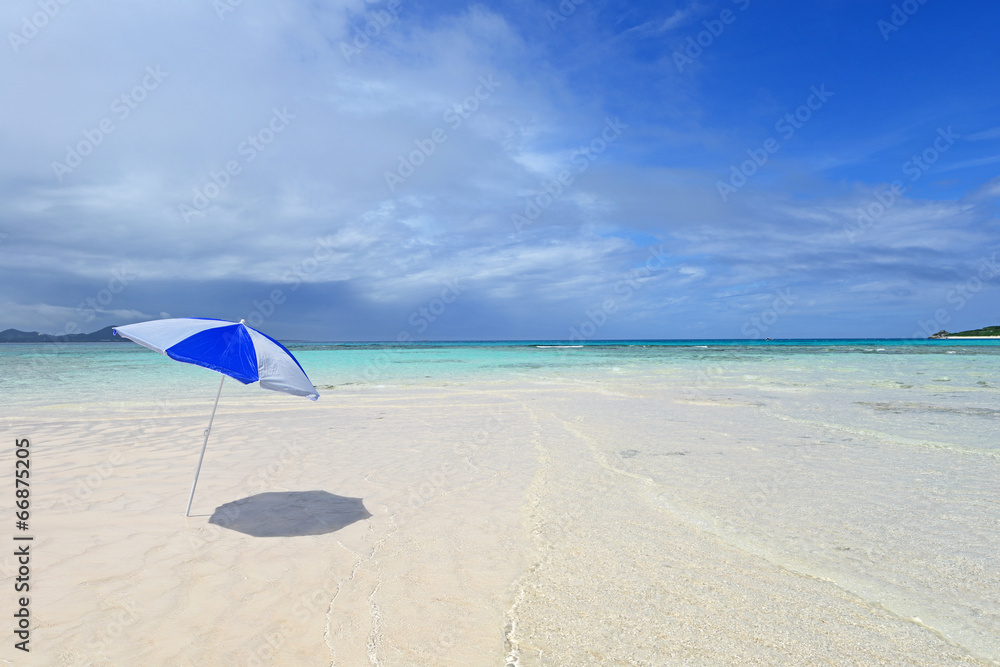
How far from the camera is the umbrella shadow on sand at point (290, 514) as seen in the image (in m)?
6.04

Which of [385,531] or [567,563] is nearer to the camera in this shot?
[567,563]

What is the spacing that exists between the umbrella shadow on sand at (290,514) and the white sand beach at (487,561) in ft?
0.15

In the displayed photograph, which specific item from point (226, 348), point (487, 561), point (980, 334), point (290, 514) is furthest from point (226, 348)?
point (980, 334)

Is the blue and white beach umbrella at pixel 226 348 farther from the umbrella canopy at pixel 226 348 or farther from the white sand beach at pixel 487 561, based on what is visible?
the white sand beach at pixel 487 561

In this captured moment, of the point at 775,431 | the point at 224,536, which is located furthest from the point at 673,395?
the point at 224,536

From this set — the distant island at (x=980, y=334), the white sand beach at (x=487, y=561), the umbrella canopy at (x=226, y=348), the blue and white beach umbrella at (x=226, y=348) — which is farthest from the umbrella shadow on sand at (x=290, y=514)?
the distant island at (x=980, y=334)

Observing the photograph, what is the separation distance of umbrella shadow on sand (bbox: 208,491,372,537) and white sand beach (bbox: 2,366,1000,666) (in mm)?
46

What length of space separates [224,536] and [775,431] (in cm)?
1132

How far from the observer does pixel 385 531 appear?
19.6ft

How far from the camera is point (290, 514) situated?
652cm

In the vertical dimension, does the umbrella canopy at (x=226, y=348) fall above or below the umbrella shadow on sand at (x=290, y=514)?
above

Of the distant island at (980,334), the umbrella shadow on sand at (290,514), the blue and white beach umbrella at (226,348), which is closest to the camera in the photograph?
the blue and white beach umbrella at (226,348)

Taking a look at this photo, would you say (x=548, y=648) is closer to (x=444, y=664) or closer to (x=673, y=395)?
(x=444, y=664)

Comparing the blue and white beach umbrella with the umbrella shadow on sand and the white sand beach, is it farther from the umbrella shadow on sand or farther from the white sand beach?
the white sand beach
